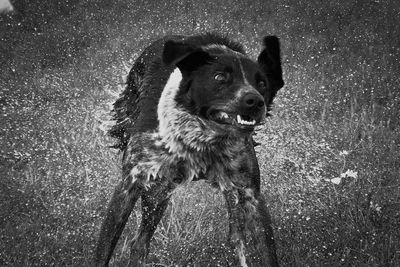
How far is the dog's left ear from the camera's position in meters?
4.26

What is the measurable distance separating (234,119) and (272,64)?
0.68 metres

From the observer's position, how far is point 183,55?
3984 mm

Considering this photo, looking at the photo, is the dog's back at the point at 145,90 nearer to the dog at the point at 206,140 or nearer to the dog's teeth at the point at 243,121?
the dog at the point at 206,140

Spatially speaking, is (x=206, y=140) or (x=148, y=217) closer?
(x=206, y=140)

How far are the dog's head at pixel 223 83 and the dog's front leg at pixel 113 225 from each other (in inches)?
30.5

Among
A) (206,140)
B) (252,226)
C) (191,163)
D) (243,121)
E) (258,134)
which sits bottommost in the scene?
(258,134)

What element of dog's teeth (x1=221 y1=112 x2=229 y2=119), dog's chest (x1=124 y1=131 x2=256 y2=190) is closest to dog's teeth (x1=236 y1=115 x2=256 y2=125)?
dog's teeth (x1=221 y1=112 x2=229 y2=119)

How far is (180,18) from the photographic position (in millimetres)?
8977

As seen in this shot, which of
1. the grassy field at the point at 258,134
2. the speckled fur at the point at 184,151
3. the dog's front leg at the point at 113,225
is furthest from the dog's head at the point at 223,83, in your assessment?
the grassy field at the point at 258,134

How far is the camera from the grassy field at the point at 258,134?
15.1 ft

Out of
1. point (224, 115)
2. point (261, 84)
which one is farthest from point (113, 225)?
point (261, 84)

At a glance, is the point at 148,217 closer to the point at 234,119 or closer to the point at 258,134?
the point at 234,119

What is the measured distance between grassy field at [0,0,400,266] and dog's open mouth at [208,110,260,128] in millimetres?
1143

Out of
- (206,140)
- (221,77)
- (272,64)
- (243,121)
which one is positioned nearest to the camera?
(243,121)
